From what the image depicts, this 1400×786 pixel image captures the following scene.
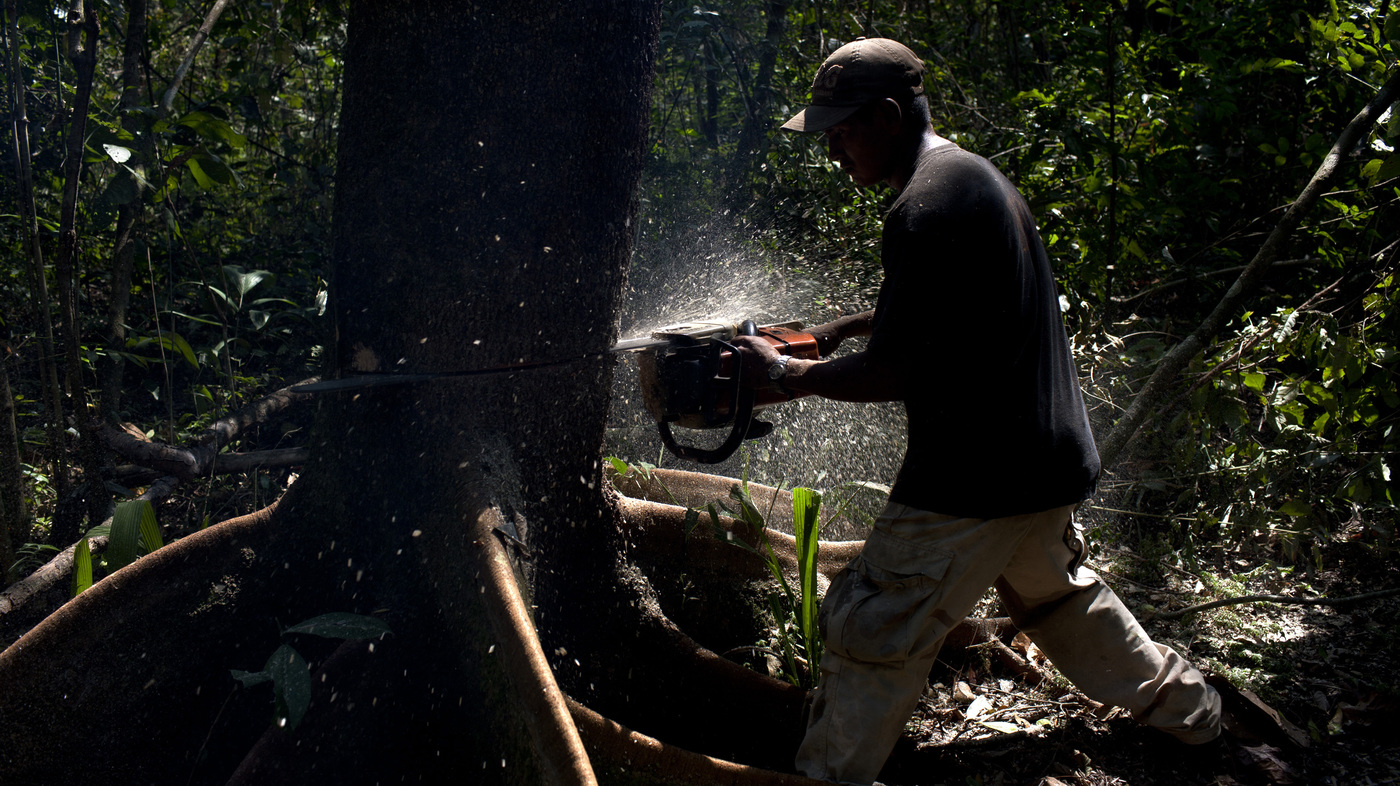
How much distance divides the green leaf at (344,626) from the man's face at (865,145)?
57.7 inches

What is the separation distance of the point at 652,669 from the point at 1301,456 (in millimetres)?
2443

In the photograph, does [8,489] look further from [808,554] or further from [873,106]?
[873,106]

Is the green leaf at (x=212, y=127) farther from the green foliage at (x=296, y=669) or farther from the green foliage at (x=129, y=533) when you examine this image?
the green foliage at (x=296, y=669)

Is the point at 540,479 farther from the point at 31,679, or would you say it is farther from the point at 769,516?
the point at 31,679

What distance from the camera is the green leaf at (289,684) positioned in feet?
5.42

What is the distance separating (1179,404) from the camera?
3604 mm

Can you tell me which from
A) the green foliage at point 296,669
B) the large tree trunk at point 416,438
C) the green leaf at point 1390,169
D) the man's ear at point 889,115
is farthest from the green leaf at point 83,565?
the green leaf at point 1390,169

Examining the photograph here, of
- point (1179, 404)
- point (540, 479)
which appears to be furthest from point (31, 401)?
point (1179, 404)

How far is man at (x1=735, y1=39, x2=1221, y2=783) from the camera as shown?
1.72 m

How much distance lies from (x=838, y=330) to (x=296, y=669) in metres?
1.58

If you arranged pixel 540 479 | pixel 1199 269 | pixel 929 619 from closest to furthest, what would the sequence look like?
1. pixel 929 619
2. pixel 540 479
3. pixel 1199 269

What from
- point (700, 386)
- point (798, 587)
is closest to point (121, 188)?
point (700, 386)

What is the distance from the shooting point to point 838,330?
7.79 ft

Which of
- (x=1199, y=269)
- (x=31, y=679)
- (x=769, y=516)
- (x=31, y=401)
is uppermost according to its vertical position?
(x=1199, y=269)
